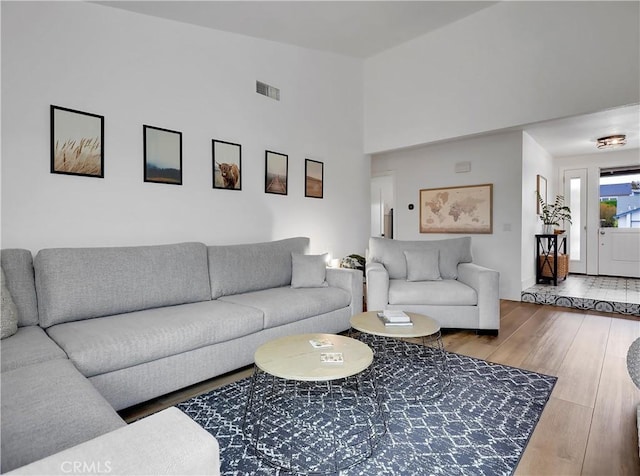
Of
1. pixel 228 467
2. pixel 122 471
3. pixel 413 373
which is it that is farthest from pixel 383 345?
pixel 122 471

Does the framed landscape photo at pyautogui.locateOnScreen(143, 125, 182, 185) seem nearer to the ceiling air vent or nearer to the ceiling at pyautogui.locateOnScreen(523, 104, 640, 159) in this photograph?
the ceiling air vent

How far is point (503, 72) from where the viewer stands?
413cm

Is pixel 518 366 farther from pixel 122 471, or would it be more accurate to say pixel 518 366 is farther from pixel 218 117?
pixel 218 117

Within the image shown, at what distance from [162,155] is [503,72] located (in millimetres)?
3944

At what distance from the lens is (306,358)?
69.9 inches

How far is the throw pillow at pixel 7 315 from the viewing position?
5.98 feet

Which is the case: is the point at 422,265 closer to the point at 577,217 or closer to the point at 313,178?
the point at 313,178

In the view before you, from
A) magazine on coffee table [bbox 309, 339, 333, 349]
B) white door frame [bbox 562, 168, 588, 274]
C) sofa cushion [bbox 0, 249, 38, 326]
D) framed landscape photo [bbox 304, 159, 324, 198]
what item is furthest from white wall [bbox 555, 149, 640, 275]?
sofa cushion [bbox 0, 249, 38, 326]

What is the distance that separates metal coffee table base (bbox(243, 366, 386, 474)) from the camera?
5.15ft

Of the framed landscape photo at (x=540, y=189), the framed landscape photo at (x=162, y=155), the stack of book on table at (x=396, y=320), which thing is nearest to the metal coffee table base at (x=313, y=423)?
the stack of book on table at (x=396, y=320)

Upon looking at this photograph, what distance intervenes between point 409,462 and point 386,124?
15.0 feet

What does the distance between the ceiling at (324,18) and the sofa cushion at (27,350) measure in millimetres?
2505

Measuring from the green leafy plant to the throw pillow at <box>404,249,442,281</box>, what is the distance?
126 inches

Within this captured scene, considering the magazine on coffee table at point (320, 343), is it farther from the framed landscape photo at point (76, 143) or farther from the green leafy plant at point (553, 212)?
the green leafy plant at point (553, 212)
